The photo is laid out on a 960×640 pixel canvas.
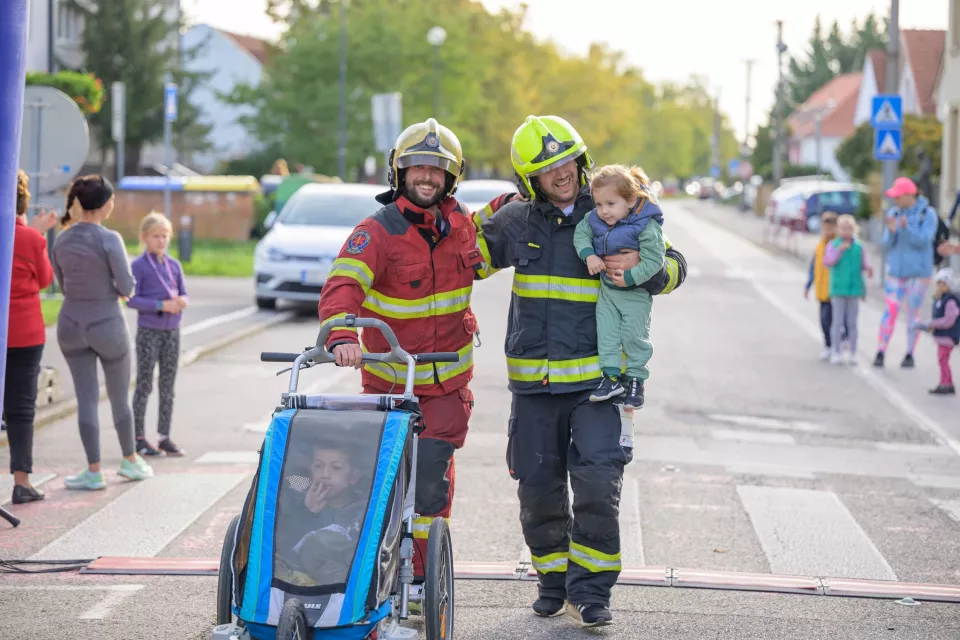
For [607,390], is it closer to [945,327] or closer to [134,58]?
[945,327]

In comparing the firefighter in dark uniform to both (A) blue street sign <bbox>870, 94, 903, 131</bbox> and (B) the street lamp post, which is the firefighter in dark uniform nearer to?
(A) blue street sign <bbox>870, 94, 903, 131</bbox>

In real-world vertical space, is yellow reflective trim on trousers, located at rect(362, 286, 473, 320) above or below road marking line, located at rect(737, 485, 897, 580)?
above

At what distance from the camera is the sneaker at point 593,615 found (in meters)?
6.00

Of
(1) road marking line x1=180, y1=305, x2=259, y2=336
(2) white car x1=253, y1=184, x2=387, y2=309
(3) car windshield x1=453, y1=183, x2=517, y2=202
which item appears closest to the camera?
(1) road marking line x1=180, y1=305, x2=259, y2=336

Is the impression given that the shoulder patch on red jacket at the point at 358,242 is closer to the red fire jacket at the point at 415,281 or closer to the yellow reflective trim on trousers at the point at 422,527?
the red fire jacket at the point at 415,281

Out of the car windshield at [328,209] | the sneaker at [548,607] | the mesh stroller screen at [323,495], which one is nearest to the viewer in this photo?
the mesh stroller screen at [323,495]

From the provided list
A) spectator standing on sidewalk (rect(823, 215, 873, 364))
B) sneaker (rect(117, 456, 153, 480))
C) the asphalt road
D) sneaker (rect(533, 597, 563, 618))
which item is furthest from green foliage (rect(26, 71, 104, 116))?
sneaker (rect(533, 597, 563, 618))

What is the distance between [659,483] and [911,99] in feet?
175

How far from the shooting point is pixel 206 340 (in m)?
16.8

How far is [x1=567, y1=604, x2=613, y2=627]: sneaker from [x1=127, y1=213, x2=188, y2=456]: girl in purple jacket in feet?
15.3

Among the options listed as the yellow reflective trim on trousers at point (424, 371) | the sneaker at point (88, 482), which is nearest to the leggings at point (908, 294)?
the sneaker at point (88, 482)

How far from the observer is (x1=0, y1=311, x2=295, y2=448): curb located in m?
11.2

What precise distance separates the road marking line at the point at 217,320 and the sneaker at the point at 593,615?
1189 cm

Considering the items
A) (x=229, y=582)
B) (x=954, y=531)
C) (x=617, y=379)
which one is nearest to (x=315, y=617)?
(x=229, y=582)
